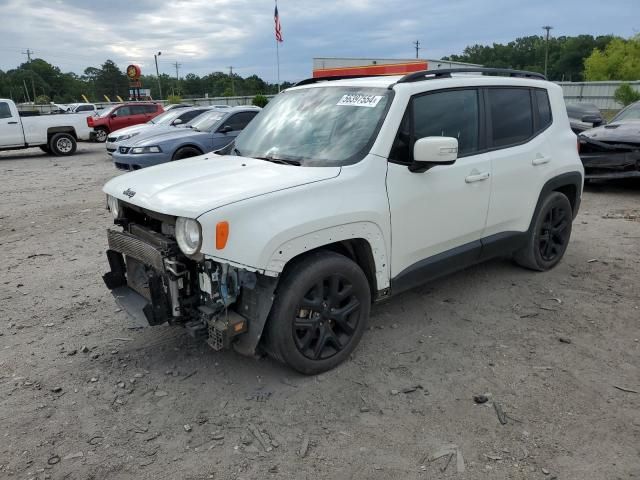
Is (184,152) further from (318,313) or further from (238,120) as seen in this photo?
(318,313)

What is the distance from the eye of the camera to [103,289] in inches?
196

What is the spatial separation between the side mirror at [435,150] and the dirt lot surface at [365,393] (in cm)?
137

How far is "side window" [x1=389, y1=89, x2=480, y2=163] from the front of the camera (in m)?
3.63

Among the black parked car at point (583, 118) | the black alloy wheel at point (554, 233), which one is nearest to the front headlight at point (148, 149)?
the black alloy wheel at point (554, 233)

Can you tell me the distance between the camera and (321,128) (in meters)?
3.80

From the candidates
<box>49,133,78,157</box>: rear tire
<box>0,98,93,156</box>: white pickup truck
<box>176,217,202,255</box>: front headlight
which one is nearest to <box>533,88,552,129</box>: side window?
<box>176,217,202,255</box>: front headlight

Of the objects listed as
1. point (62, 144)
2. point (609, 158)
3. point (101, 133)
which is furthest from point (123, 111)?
point (609, 158)

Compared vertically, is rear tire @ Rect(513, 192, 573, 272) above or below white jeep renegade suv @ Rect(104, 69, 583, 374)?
below

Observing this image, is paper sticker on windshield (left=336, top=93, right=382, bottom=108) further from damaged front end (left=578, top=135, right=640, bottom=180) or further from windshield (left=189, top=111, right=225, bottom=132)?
windshield (left=189, top=111, right=225, bottom=132)

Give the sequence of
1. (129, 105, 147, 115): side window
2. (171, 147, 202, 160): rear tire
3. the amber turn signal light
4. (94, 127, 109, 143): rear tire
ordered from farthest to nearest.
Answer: (129, 105, 147, 115): side window
(94, 127, 109, 143): rear tire
(171, 147, 202, 160): rear tire
the amber turn signal light

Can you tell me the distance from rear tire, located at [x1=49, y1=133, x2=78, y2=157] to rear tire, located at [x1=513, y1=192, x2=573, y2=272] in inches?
655

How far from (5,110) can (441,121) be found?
1628 centimetres

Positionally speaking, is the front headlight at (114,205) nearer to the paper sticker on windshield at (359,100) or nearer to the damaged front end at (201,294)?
the damaged front end at (201,294)

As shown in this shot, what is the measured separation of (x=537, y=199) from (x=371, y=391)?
2.66 m
